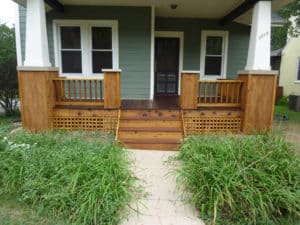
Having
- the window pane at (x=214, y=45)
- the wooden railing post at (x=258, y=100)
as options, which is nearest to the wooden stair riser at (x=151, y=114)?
the wooden railing post at (x=258, y=100)

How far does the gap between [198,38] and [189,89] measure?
306 cm

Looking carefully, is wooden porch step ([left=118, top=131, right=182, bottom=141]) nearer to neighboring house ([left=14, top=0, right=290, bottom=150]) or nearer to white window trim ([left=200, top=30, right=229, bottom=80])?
neighboring house ([left=14, top=0, right=290, bottom=150])

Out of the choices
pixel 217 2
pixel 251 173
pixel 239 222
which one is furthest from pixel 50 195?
pixel 217 2

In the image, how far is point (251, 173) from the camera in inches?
105

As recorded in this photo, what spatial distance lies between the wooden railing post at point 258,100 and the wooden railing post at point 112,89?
2.66 metres

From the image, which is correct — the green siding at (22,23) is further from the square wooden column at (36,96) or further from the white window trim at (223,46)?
the white window trim at (223,46)

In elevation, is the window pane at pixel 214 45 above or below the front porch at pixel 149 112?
above

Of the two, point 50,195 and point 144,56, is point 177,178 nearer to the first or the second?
point 50,195

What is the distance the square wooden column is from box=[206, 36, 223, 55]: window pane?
4.76 metres

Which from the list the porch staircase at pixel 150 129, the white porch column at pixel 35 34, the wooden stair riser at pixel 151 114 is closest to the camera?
the porch staircase at pixel 150 129

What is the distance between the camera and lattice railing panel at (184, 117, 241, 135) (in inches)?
194

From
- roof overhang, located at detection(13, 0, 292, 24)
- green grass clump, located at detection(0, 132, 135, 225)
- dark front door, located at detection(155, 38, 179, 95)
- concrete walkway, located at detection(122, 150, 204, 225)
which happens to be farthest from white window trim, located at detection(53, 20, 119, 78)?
concrete walkway, located at detection(122, 150, 204, 225)

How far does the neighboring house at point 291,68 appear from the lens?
488 inches

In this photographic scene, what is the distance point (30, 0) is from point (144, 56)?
2.83 meters
